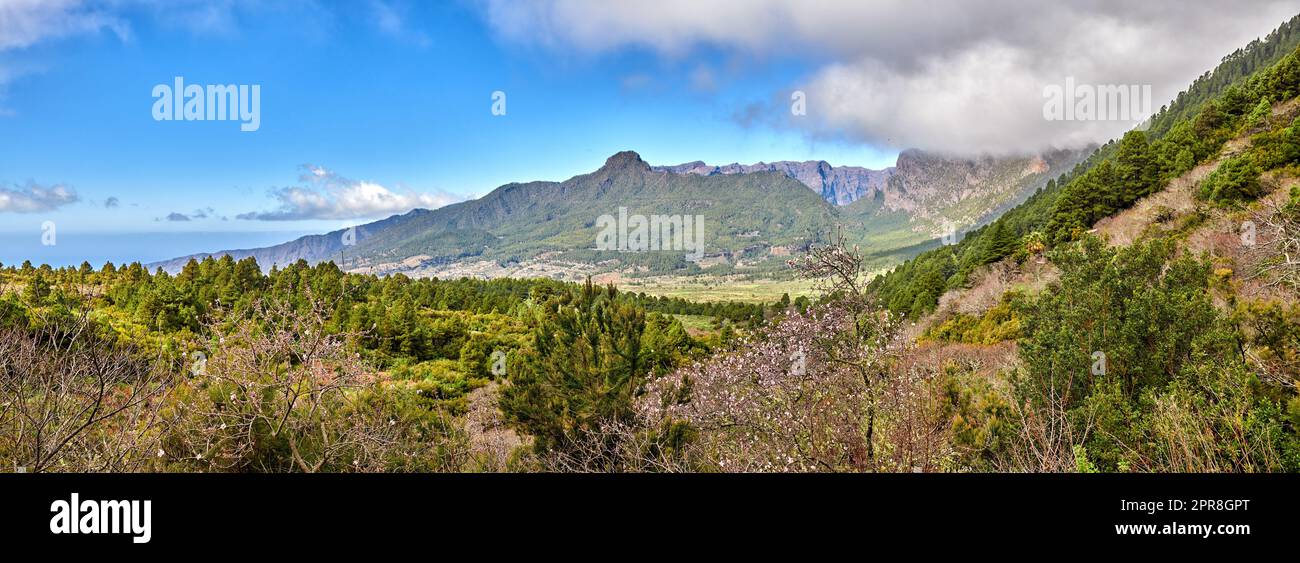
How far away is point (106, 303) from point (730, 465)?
36631 mm

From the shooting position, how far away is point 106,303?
30.3 m

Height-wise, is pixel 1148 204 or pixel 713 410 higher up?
pixel 1148 204

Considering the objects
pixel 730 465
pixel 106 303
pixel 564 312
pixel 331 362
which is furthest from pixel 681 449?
pixel 106 303
